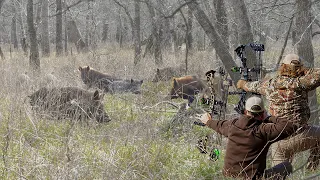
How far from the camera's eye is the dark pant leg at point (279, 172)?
451cm

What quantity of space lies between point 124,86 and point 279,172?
700 centimetres

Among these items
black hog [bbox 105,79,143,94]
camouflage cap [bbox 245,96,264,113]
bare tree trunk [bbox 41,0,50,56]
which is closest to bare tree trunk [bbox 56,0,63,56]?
bare tree trunk [bbox 41,0,50,56]

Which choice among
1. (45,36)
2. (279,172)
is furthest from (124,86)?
(45,36)

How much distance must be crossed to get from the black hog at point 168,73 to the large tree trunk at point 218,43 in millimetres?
3512

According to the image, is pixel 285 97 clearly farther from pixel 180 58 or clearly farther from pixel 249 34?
pixel 180 58

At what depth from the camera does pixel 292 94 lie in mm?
5000

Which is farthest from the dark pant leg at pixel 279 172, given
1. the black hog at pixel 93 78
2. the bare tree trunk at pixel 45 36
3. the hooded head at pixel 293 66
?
the bare tree trunk at pixel 45 36

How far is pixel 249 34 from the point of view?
789 centimetres

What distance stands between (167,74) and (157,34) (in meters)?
4.21

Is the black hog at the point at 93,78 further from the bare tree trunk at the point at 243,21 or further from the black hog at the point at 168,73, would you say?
the bare tree trunk at the point at 243,21

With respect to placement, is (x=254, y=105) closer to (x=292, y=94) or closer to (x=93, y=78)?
(x=292, y=94)

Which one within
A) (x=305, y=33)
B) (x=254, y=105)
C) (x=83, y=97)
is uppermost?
(x=305, y=33)

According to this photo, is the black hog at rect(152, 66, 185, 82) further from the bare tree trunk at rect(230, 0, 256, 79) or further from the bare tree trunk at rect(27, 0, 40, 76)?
the bare tree trunk at rect(230, 0, 256, 79)

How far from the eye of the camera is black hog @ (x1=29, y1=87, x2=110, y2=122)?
281 inches
